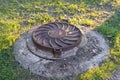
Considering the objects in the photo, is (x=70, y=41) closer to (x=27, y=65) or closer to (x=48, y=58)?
(x=48, y=58)

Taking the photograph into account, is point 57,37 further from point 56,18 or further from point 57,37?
point 56,18

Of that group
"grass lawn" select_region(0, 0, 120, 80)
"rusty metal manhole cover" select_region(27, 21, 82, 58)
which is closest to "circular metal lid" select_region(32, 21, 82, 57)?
"rusty metal manhole cover" select_region(27, 21, 82, 58)

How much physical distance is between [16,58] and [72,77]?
103 cm

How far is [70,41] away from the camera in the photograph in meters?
4.70

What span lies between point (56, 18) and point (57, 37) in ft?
3.77

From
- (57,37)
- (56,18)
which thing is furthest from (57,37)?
(56,18)

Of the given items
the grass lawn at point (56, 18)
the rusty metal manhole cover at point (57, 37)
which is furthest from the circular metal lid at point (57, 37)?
the grass lawn at point (56, 18)

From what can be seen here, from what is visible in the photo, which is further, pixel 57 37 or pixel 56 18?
pixel 56 18

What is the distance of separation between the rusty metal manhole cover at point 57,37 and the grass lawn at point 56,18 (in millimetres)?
495

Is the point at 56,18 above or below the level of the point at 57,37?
above

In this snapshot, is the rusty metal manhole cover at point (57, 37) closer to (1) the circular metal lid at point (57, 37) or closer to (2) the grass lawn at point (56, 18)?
(1) the circular metal lid at point (57, 37)

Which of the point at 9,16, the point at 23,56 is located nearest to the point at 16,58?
the point at 23,56

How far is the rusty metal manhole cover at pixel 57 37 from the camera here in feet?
15.0

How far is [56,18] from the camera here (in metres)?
5.83
